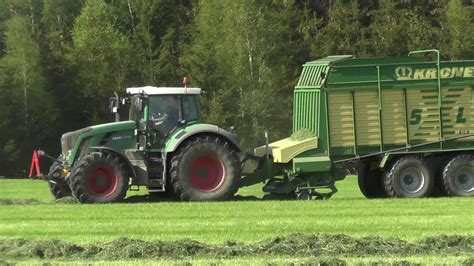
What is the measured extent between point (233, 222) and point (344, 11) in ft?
127

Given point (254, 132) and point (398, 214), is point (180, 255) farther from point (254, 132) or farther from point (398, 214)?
point (254, 132)

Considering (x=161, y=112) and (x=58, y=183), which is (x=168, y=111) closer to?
(x=161, y=112)

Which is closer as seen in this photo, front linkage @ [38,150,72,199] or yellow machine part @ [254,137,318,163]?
yellow machine part @ [254,137,318,163]

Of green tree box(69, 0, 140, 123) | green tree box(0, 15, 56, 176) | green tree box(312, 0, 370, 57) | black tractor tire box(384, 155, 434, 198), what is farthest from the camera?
green tree box(312, 0, 370, 57)

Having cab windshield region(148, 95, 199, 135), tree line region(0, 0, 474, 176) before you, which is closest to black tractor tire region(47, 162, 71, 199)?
cab windshield region(148, 95, 199, 135)

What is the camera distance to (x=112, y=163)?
18.4 m

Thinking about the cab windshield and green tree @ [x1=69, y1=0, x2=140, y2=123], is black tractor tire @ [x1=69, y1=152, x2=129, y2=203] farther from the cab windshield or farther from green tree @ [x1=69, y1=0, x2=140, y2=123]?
green tree @ [x1=69, y1=0, x2=140, y2=123]

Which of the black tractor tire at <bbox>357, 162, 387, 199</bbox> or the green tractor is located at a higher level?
the green tractor

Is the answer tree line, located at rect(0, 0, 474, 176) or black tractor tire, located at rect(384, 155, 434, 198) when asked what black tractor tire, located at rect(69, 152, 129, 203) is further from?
tree line, located at rect(0, 0, 474, 176)

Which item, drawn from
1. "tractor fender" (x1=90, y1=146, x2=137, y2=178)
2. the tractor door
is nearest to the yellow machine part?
the tractor door

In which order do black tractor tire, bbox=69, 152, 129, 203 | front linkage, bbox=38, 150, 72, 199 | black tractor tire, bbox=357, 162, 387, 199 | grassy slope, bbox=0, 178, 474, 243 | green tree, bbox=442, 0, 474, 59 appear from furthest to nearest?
green tree, bbox=442, 0, 474, 59 → black tractor tire, bbox=357, 162, 387, 199 → front linkage, bbox=38, 150, 72, 199 → black tractor tire, bbox=69, 152, 129, 203 → grassy slope, bbox=0, 178, 474, 243

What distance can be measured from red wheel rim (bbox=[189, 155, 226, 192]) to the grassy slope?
36.0 inches

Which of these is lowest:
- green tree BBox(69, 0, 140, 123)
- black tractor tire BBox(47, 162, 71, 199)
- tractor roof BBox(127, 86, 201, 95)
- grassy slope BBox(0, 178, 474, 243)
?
grassy slope BBox(0, 178, 474, 243)

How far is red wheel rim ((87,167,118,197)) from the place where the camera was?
60.0ft
